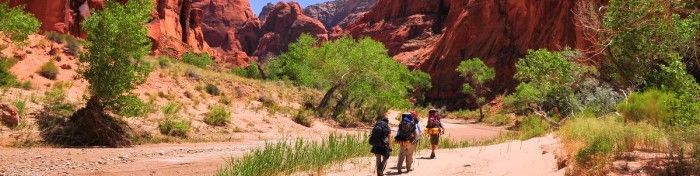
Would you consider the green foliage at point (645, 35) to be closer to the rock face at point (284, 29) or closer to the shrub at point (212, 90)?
the shrub at point (212, 90)

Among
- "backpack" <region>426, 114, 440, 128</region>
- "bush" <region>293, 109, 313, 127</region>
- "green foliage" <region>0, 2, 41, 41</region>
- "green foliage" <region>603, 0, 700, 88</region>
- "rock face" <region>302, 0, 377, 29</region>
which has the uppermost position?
"rock face" <region>302, 0, 377, 29</region>

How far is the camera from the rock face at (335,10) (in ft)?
589

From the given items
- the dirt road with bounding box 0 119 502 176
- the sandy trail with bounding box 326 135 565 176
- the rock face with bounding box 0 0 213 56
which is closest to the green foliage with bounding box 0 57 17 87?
the rock face with bounding box 0 0 213 56

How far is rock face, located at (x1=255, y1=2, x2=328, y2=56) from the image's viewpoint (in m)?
136

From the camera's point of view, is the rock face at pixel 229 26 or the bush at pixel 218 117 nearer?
the bush at pixel 218 117

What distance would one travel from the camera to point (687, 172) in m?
7.00

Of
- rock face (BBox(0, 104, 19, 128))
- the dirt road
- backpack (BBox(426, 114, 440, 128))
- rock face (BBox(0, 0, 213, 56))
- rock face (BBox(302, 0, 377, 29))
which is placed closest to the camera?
A: the dirt road

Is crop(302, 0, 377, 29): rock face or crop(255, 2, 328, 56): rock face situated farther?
crop(302, 0, 377, 29): rock face

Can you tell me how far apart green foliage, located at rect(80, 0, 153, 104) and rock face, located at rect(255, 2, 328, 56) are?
114334 millimetres

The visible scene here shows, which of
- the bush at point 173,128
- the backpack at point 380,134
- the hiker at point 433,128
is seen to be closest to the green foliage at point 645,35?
the backpack at point 380,134

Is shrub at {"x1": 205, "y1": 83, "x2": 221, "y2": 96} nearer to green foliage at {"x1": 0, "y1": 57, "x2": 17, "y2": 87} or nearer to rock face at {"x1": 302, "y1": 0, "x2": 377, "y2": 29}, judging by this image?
green foliage at {"x1": 0, "y1": 57, "x2": 17, "y2": 87}

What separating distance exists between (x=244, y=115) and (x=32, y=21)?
11.4 metres

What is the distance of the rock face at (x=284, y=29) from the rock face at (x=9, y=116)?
115453mm

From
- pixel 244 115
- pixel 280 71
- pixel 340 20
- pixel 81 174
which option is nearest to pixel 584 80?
pixel 244 115
